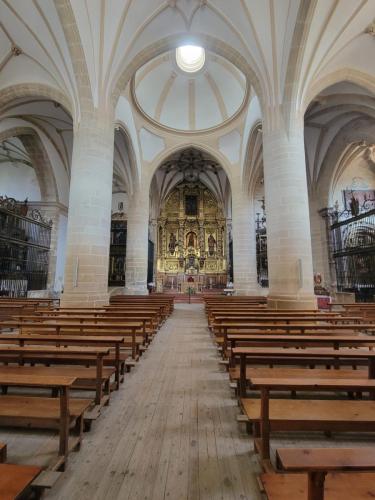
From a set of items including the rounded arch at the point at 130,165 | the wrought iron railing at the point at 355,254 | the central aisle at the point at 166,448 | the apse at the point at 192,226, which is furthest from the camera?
the apse at the point at 192,226

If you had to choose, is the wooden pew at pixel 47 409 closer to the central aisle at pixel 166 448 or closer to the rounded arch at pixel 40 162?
the central aisle at pixel 166 448

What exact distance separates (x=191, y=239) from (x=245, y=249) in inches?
463

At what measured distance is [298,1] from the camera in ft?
23.3

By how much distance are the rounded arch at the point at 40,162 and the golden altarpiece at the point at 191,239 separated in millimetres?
11111

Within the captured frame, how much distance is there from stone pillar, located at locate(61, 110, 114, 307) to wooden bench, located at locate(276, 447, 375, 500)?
6929 mm

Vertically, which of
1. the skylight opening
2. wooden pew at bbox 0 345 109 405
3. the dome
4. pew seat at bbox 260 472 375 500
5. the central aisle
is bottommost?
the central aisle

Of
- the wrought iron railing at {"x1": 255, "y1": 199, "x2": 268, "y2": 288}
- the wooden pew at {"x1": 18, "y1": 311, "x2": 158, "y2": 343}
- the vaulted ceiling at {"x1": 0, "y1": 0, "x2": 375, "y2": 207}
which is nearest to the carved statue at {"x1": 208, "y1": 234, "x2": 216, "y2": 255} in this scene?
the wrought iron railing at {"x1": 255, "y1": 199, "x2": 268, "y2": 288}

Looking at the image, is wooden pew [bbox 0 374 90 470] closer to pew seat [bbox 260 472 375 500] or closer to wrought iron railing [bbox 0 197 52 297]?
pew seat [bbox 260 472 375 500]

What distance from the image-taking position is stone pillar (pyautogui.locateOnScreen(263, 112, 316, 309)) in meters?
6.94

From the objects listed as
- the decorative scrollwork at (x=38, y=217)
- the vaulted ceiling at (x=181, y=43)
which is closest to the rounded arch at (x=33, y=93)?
the vaulted ceiling at (x=181, y=43)

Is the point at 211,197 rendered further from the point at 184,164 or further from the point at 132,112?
the point at 132,112

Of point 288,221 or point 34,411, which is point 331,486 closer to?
point 34,411

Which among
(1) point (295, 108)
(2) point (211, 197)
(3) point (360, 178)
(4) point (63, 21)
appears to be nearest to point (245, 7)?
(1) point (295, 108)

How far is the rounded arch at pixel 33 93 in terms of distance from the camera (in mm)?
8938
